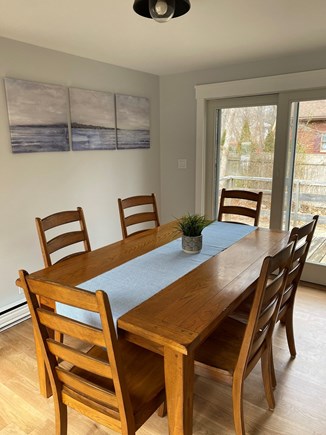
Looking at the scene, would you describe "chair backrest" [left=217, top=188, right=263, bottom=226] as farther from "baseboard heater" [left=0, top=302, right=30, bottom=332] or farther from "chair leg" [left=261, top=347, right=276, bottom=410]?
"baseboard heater" [left=0, top=302, right=30, bottom=332]

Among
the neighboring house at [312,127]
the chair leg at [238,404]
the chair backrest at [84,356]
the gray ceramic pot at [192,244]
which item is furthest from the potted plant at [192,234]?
the neighboring house at [312,127]

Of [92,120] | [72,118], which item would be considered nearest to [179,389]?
[72,118]

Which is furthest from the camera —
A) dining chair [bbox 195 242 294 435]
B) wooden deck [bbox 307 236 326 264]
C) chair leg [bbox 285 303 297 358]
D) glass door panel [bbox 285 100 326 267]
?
wooden deck [bbox 307 236 326 264]

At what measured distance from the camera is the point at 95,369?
1207 millimetres

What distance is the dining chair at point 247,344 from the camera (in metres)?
1.34

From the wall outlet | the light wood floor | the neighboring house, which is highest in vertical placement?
the neighboring house

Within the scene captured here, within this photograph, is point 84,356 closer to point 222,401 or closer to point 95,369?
point 95,369

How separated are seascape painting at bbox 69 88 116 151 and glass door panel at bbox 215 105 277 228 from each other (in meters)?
1.23

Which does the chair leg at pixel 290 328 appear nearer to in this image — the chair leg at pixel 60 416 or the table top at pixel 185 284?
the table top at pixel 185 284

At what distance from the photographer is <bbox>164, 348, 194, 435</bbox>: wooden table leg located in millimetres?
1225

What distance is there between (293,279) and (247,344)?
26.1 inches

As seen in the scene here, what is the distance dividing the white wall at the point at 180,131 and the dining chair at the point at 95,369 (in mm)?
2733

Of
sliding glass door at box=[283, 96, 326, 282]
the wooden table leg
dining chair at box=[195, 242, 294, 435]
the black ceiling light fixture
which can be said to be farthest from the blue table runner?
sliding glass door at box=[283, 96, 326, 282]

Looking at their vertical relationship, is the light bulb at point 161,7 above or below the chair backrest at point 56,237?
above
